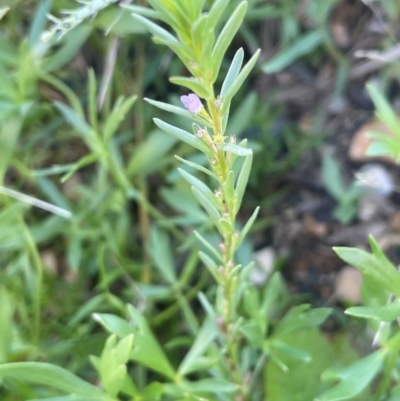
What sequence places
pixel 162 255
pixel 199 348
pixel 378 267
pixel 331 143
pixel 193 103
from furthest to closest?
pixel 331 143 → pixel 162 255 → pixel 199 348 → pixel 378 267 → pixel 193 103

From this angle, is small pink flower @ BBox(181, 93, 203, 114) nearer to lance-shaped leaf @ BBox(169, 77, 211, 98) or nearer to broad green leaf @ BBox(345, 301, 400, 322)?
lance-shaped leaf @ BBox(169, 77, 211, 98)

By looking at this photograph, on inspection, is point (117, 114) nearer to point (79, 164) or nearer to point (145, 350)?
point (79, 164)

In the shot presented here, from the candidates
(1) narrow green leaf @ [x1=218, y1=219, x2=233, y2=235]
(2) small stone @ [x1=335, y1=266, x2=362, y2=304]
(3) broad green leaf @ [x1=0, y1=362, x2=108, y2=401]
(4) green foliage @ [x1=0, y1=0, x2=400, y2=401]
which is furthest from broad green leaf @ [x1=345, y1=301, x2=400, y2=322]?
(2) small stone @ [x1=335, y1=266, x2=362, y2=304]

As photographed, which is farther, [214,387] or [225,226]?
[214,387]

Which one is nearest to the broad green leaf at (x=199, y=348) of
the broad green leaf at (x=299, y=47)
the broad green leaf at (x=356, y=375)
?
the broad green leaf at (x=356, y=375)

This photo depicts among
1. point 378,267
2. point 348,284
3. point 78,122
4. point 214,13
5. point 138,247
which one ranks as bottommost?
point 348,284

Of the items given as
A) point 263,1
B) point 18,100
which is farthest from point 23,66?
point 263,1

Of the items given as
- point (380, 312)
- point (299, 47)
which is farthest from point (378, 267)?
point (299, 47)

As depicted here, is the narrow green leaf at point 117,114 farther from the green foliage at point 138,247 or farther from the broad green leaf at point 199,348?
the broad green leaf at point 199,348
